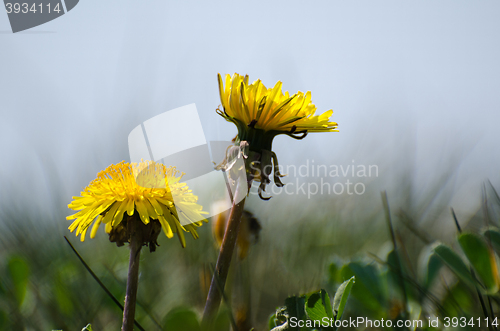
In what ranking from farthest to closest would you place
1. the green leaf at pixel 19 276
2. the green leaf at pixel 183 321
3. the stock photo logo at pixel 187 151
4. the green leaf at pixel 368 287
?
the stock photo logo at pixel 187 151 → the green leaf at pixel 19 276 → the green leaf at pixel 368 287 → the green leaf at pixel 183 321

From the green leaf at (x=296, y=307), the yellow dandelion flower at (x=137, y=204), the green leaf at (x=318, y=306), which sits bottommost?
the green leaf at (x=296, y=307)

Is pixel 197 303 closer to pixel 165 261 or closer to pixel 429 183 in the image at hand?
pixel 165 261

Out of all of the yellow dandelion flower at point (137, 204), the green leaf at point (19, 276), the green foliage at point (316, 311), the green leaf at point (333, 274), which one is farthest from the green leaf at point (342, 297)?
the green leaf at point (19, 276)

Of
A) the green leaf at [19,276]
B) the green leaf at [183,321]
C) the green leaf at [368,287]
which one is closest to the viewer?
the green leaf at [183,321]

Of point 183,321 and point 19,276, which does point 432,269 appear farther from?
point 19,276

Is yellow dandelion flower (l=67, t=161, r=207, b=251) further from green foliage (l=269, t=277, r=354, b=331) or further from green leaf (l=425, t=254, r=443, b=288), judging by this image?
green leaf (l=425, t=254, r=443, b=288)

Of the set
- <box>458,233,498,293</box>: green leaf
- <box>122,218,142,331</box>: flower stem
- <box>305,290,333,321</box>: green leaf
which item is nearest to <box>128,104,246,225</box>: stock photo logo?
<box>122,218,142,331</box>: flower stem

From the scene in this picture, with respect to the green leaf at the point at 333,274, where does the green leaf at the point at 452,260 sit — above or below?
above

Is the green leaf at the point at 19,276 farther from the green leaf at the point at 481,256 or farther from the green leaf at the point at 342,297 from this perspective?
the green leaf at the point at 481,256

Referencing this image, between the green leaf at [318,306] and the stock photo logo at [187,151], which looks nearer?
the green leaf at [318,306]
